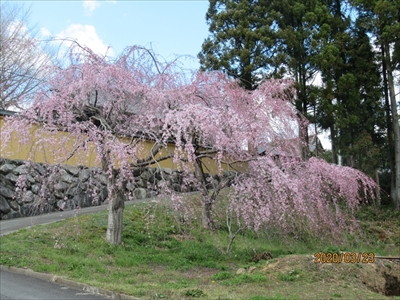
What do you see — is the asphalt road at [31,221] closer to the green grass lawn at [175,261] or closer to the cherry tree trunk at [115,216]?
the green grass lawn at [175,261]

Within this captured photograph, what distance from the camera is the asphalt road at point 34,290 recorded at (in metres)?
5.95

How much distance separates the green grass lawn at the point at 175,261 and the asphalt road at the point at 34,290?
13.0 inches

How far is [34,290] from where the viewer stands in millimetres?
6297

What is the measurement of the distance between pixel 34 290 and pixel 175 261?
340 centimetres

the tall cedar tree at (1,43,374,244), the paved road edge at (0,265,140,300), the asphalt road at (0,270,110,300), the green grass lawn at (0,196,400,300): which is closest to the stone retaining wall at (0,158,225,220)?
the green grass lawn at (0,196,400,300)

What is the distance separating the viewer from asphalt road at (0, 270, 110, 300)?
234 inches

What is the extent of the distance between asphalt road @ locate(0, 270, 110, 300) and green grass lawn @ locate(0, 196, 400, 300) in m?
0.33

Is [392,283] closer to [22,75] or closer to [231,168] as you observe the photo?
[231,168]

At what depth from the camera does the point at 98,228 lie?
10.7 m

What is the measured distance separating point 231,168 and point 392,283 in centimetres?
410

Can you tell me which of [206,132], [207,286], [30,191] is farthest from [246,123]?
[30,191]
